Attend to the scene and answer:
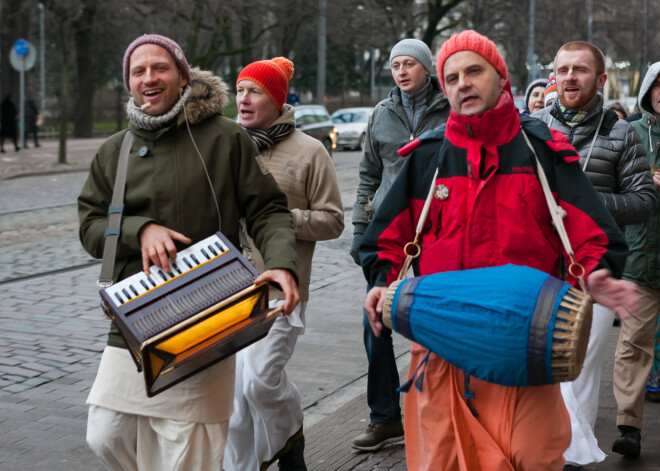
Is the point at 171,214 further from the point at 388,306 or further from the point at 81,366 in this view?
the point at 81,366

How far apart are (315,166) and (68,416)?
2.17 metres

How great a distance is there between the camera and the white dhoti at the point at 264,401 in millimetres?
4660

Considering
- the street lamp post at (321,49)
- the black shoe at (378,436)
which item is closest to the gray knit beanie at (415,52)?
the black shoe at (378,436)

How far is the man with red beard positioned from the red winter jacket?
4.79ft

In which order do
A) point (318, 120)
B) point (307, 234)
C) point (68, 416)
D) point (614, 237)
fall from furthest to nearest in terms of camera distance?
point (318, 120)
point (68, 416)
point (307, 234)
point (614, 237)

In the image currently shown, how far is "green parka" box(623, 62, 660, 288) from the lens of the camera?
5.58 metres

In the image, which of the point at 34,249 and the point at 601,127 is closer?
the point at 601,127

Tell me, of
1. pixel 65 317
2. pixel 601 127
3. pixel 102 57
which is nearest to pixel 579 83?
pixel 601 127

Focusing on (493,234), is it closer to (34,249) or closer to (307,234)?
(307,234)

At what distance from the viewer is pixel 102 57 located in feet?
206

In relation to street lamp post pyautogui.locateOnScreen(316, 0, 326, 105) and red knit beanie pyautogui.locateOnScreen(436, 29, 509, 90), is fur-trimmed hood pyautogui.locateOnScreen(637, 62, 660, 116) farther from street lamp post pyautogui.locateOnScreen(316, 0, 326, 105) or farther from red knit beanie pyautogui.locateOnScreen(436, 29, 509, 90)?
street lamp post pyautogui.locateOnScreen(316, 0, 326, 105)

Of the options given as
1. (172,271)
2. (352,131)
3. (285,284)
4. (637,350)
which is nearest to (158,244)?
(172,271)

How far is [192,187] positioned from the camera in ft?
12.0

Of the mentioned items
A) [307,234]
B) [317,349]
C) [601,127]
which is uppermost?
[601,127]
